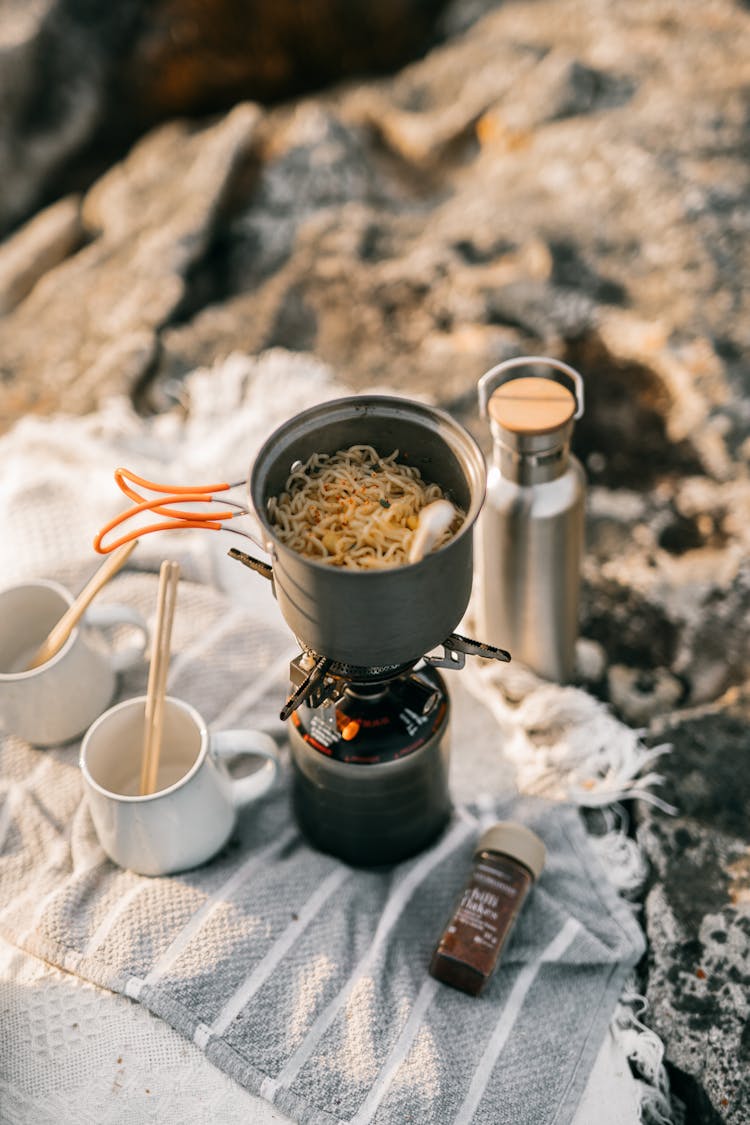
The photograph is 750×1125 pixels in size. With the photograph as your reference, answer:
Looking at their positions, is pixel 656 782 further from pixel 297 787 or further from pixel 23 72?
pixel 23 72

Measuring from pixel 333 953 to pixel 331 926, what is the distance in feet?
0.14

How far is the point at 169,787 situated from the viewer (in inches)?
51.9

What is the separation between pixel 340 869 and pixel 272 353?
4.00ft

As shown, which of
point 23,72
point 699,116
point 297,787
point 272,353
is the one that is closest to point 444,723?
point 297,787

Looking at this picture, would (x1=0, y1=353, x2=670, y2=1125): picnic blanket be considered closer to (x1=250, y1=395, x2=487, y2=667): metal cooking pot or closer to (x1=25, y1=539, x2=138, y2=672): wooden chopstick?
(x1=25, y1=539, x2=138, y2=672): wooden chopstick

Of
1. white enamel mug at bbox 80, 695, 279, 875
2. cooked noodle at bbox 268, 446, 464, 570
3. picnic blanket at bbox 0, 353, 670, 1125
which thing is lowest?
picnic blanket at bbox 0, 353, 670, 1125

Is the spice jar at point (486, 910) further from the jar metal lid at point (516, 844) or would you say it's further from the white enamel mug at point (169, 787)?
the white enamel mug at point (169, 787)

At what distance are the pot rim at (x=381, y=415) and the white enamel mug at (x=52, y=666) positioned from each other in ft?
1.73

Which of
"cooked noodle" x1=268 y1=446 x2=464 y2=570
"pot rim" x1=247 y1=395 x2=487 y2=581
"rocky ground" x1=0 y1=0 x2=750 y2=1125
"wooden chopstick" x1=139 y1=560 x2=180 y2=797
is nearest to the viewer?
"pot rim" x1=247 y1=395 x2=487 y2=581

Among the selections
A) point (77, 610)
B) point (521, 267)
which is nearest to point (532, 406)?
Answer: point (77, 610)

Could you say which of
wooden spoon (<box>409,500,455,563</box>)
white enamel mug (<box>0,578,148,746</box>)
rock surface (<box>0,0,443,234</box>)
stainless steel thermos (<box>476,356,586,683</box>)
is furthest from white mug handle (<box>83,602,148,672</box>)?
rock surface (<box>0,0,443,234</box>)

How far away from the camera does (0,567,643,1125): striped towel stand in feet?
4.08

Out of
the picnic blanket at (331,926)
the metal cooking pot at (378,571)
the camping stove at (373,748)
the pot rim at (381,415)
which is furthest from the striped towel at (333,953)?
the pot rim at (381,415)

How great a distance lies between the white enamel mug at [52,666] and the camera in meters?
1.46
